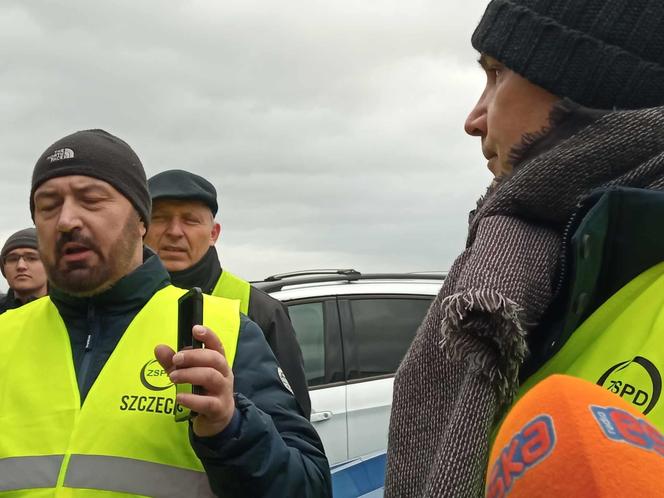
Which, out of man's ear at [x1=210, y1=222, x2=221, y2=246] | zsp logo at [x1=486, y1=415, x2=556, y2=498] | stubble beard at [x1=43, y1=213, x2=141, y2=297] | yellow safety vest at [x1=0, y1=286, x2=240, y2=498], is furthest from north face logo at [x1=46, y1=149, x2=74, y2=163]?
zsp logo at [x1=486, y1=415, x2=556, y2=498]

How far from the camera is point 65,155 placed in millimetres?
2533

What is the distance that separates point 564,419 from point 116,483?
1.65 metres

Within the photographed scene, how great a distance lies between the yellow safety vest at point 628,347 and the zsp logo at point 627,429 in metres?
0.41

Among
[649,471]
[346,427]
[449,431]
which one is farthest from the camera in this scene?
[346,427]

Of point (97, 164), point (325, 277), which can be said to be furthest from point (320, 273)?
point (97, 164)

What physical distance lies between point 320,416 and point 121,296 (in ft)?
9.79

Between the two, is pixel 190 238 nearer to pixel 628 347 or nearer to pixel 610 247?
pixel 610 247

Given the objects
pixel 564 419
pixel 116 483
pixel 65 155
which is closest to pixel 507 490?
pixel 564 419

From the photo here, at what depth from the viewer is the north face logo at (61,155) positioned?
99.7 inches

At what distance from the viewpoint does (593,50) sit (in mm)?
1336

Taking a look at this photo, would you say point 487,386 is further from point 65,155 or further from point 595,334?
point 65,155

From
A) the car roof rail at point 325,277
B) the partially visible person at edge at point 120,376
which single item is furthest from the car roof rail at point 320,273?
the partially visible person at edge at point 120,376

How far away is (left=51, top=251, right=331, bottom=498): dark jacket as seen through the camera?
191 cm

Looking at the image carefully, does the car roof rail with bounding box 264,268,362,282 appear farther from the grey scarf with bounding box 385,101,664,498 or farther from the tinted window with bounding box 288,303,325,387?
the grey scarf with bounding box 385,101,664,498
